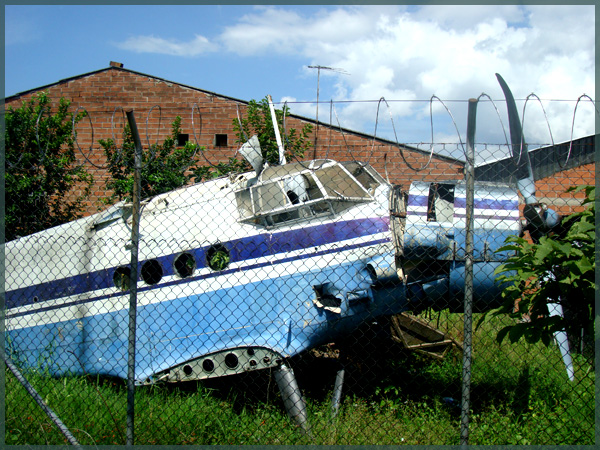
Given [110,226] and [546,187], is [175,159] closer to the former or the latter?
[110,226]

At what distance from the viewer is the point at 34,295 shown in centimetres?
692

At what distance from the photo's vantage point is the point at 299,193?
6.30 metres

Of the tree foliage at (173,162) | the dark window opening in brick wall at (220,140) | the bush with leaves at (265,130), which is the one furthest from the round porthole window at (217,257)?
the dark window opening in brick wall at (220,140)

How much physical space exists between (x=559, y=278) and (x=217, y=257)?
362 centimetres

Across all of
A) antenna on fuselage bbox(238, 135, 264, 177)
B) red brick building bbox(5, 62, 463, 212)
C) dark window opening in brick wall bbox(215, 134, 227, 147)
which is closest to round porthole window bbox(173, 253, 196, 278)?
antenna on fuselage bbox(238, 135, 264, 177)

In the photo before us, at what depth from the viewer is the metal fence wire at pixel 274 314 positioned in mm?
5160

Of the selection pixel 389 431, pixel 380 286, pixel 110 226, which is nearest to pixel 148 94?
pixel 110 226

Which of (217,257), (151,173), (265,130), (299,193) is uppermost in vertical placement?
(265,130)

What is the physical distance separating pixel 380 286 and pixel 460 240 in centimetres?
94

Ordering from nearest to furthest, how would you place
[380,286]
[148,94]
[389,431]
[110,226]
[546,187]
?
[389,431]
[380,286]
[110,226]
[546,187]
[148,94]

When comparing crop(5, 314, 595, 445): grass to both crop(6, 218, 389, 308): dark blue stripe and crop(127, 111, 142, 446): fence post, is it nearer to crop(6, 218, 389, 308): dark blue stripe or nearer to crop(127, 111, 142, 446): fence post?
crop(127, 111, 142, 446): fence post

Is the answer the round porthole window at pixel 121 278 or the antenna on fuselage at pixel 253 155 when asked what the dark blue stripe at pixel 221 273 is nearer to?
the round porthole window at pixel 121 278

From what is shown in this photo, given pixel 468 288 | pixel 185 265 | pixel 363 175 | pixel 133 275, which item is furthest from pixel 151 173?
pixel 468 288

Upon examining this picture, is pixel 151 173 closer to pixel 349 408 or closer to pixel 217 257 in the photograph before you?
pixel 217 257
